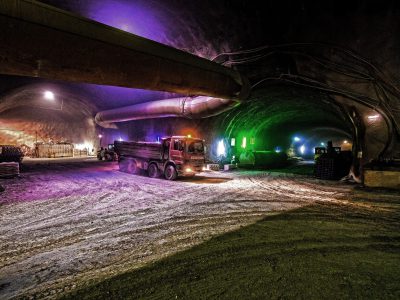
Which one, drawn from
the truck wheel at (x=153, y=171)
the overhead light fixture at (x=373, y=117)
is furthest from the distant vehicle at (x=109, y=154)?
the overhead light fixture at (x=373, y=117)

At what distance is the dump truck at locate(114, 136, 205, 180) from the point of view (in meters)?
12.3

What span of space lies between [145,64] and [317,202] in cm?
709

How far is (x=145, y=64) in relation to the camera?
23.2 feet

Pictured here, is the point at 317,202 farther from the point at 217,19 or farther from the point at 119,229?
the point at 217,19

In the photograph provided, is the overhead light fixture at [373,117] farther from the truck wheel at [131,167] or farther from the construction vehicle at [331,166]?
the truck wheel at [131,167]

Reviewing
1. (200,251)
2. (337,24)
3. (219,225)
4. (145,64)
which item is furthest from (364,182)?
(145,64)

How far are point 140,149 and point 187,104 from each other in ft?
13.1

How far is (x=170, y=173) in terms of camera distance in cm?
1259

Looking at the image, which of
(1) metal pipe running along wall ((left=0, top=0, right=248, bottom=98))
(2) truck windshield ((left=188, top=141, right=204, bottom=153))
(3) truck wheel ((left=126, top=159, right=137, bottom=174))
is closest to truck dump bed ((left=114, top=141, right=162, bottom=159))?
(3) truck wheel ((left=126, top=159, right=137, bottom=174))

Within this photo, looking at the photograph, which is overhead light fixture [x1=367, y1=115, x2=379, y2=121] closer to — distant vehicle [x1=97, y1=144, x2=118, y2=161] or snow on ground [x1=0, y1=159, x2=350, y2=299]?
snow on ground [x1=0, y1=159, x2=350, y2=299]

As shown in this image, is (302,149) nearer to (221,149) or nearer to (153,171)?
(221,149)

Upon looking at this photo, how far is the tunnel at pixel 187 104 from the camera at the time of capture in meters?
4.75

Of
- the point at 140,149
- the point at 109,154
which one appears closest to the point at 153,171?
the point at 140,149

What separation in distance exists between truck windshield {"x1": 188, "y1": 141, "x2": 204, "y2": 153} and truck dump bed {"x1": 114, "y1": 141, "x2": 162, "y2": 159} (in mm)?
1826
